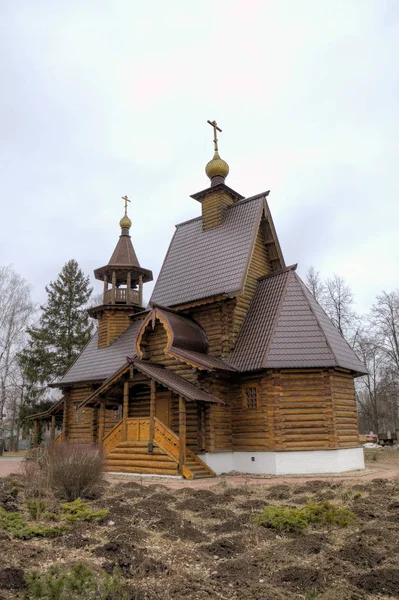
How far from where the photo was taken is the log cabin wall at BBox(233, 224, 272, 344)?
55.8 ft

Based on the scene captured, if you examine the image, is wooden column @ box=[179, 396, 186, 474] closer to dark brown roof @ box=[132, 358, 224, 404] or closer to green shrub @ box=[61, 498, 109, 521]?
dark brown roof @ box=[132, 358, 224, 404]

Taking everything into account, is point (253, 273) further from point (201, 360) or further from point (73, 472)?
point (73, 472)

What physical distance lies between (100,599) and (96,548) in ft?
6.92

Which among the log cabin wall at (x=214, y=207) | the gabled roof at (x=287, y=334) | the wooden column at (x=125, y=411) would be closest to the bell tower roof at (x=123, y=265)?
the log cabin wall at (x=214, y=207)

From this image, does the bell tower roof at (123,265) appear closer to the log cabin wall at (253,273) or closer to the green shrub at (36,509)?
the log cabin wall at (253,273)

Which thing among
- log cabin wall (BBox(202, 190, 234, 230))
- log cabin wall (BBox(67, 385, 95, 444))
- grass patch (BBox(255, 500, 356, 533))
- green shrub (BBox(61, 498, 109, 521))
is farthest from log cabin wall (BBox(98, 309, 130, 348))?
grass patch (BBox(255, 500, 356, 533))

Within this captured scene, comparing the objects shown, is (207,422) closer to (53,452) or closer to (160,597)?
(53,452)

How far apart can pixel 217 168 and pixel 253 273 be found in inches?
223

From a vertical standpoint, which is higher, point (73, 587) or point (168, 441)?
point (168, 441)

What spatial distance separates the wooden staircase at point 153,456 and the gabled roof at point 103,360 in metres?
5.26

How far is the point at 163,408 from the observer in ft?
53.7

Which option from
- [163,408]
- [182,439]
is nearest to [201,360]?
[182,439]

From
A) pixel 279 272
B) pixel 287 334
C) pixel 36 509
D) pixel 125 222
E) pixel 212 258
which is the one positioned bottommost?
pixel 36 509

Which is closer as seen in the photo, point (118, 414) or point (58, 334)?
point (118, 414)
